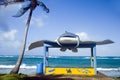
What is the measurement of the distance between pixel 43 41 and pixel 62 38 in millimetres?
1650

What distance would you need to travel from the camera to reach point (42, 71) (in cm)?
1756

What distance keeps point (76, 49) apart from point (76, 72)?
207cm

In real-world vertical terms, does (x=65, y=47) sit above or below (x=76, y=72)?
above

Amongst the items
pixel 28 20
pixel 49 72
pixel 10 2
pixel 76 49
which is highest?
pixel 10 2

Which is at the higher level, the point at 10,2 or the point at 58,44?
the point at 10,2

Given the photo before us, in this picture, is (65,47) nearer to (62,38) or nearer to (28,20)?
(62,38)

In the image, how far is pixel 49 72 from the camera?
16.5m

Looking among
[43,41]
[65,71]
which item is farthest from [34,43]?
[65,71]

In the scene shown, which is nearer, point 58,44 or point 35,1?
point 58,44

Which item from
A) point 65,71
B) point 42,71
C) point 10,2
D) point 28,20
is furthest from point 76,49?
point 10,2

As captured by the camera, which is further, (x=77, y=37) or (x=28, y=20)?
(x=28, y=20)

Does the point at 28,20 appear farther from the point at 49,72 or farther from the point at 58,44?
the point at 49,72

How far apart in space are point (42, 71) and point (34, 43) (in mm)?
2787

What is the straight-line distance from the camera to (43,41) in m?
16.2
